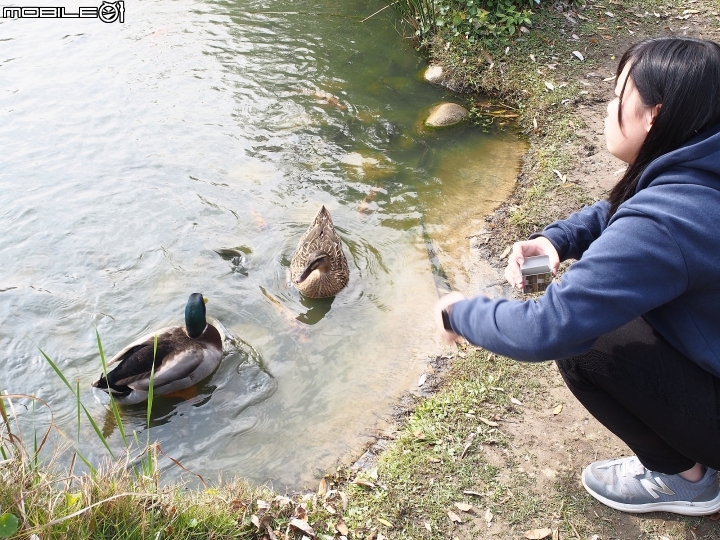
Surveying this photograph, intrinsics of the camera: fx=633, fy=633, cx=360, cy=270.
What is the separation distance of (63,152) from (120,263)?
6.64 feet

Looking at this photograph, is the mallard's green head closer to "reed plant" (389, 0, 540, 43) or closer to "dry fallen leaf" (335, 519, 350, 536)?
"dry fallen leaf" (335, 519, 350, 536)

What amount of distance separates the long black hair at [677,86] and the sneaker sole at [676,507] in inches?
75.4

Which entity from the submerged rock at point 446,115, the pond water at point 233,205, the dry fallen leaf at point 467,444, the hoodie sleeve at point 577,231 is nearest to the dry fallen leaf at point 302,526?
the pond water at point 233,205

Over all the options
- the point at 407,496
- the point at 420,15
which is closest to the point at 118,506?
the point at 407,496

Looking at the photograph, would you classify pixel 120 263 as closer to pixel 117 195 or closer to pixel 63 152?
pixel 117 195

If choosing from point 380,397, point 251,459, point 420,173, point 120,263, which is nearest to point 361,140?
point 420,173

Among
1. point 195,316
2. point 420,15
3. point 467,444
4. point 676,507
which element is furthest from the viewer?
point 420,15

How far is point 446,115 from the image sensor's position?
7523mm

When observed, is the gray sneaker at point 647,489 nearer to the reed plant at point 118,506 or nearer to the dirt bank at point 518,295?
the dirt bank at point 518,295

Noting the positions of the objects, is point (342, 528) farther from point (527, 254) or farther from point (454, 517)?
point (527, 254)

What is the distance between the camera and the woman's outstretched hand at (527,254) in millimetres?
3113

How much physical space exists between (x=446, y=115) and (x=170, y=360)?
448cm

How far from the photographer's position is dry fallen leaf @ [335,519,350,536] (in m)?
3.39

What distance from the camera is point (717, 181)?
7.51 feet
